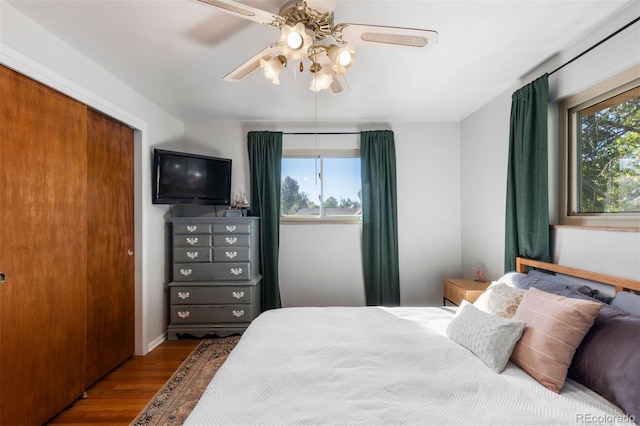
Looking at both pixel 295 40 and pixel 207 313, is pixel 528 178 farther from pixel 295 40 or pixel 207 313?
pixel 207 313

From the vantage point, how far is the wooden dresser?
313 cm

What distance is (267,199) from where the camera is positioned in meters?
3.56

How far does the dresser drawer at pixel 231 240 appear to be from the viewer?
3.17 meters

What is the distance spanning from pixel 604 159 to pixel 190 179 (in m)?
3.54

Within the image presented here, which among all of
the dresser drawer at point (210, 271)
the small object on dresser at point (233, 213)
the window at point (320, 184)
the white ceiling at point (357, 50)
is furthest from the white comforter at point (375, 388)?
the window at point (320, 184)

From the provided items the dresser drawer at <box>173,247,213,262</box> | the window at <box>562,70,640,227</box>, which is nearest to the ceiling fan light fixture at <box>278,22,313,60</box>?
the window at <box>562,70,640,227</box>

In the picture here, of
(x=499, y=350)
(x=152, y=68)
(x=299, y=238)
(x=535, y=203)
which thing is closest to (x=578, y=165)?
(x=535, y=203)

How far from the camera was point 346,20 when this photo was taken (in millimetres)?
1724

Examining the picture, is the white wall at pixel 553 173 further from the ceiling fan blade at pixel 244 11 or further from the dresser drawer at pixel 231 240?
the dresser drawer at pixel 231 240

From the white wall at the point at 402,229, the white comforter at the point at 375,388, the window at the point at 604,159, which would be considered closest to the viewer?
the white comforter at the point at 375,388

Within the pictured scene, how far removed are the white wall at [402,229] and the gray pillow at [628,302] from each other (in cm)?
216

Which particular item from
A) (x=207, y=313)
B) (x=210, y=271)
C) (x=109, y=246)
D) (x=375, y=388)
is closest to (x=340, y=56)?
(x=375, y=388)

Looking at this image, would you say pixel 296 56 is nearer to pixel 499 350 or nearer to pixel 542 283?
pixel 499 350

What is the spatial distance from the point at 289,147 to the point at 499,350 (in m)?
3.02
